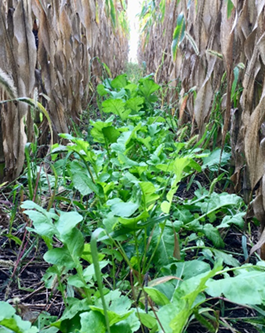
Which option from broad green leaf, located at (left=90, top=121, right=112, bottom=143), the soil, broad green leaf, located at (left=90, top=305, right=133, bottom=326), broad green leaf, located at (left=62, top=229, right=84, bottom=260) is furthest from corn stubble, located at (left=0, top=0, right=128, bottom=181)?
broad green leaf, located at (left=90, top=305, right=133, bottom=326)

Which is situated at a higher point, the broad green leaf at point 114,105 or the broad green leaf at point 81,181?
the broad green leaf at point 114,105

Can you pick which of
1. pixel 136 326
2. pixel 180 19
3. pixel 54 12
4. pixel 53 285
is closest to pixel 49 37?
pixel 54 12

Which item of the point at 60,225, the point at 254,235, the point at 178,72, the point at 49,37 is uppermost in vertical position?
the point at 49,37

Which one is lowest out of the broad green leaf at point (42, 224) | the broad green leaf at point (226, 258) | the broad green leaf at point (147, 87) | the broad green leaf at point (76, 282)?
the broad green leaf at point (226, 258)

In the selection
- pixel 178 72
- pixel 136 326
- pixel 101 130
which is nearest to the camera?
pixel 136 326

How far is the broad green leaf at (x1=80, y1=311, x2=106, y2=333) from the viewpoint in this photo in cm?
40

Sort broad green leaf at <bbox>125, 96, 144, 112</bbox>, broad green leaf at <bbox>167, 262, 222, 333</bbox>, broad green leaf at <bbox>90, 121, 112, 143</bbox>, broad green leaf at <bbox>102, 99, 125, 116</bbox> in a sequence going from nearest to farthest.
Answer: broad green leaf at <bbox>167, 262, 222, 333</bbox>
broad green leaf at <bbox>90, 121, 112, 143</bbox>
broad green leaf at <bbox>102, 99, 125, 116</bbox>
broad green leaf at <bbox>125, 96, 144, 112</bbox>

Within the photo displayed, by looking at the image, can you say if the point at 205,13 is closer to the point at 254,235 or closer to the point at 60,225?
the point at 254,235

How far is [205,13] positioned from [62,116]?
76 cm

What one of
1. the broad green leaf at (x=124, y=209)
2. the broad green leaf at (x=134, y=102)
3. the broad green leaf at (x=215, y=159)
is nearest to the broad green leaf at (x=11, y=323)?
the broad green leaf at (x=124, y=209)

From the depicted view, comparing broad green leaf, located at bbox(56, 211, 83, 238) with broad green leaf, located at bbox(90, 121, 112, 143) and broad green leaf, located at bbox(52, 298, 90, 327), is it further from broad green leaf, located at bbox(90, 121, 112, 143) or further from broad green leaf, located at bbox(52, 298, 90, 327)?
broad green leaf, located at bbox(90, 121, 112, 143)

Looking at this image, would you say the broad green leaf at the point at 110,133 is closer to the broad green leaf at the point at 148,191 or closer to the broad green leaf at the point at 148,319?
the broad green leaf at the point at 148,191

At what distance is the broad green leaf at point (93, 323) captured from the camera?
0.40 m

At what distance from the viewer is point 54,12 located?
4.93 ft
